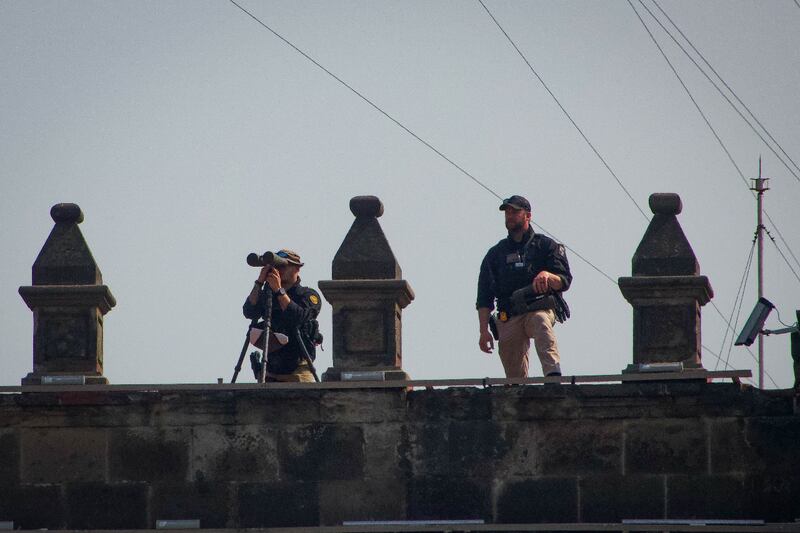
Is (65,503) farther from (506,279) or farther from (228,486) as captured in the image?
(506,279)

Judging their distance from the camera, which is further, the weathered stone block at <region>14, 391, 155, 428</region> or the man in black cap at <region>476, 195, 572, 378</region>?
the weathered stone block at <region>14, 391, 155, 428</region>

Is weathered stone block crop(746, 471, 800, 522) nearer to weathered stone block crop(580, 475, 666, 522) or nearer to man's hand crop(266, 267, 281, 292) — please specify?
weathered stone block crop(580, 475, 666, 522)

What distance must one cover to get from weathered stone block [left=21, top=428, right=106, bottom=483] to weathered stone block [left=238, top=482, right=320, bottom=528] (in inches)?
52.7

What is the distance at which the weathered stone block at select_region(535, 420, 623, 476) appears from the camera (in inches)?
696

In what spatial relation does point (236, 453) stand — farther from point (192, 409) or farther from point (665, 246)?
point (665, 246)

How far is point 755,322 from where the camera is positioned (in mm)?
17500

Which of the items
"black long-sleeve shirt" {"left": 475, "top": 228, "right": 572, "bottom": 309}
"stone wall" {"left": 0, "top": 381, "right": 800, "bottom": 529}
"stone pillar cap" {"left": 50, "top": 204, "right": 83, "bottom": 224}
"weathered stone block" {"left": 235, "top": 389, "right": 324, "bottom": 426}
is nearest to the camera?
"stone wall" {"left": 0, "top": 381, "right": 800, "bottom": 529}

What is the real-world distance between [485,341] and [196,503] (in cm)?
280

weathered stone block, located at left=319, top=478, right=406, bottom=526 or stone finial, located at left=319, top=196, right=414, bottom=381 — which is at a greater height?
stone finial, located at left=319, top=196, right=414, bottom=381

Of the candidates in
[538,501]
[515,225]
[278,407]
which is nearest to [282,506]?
[278,407]

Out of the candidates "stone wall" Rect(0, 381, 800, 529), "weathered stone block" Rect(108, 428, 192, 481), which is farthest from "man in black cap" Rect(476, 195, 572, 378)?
"weathered stone block" Rect(108, 428, 192, 481)

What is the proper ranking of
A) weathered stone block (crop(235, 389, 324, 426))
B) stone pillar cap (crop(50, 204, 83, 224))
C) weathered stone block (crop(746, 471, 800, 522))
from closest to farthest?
weathered stone block (crop(746, 471, 800, 522)) → weathered stone block (crop(235, 389, 324, 426)) → stone pillar cap (crop(50, 204, 83, 224))

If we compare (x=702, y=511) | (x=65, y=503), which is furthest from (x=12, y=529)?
(x=702, y=511)

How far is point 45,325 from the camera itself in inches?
725
